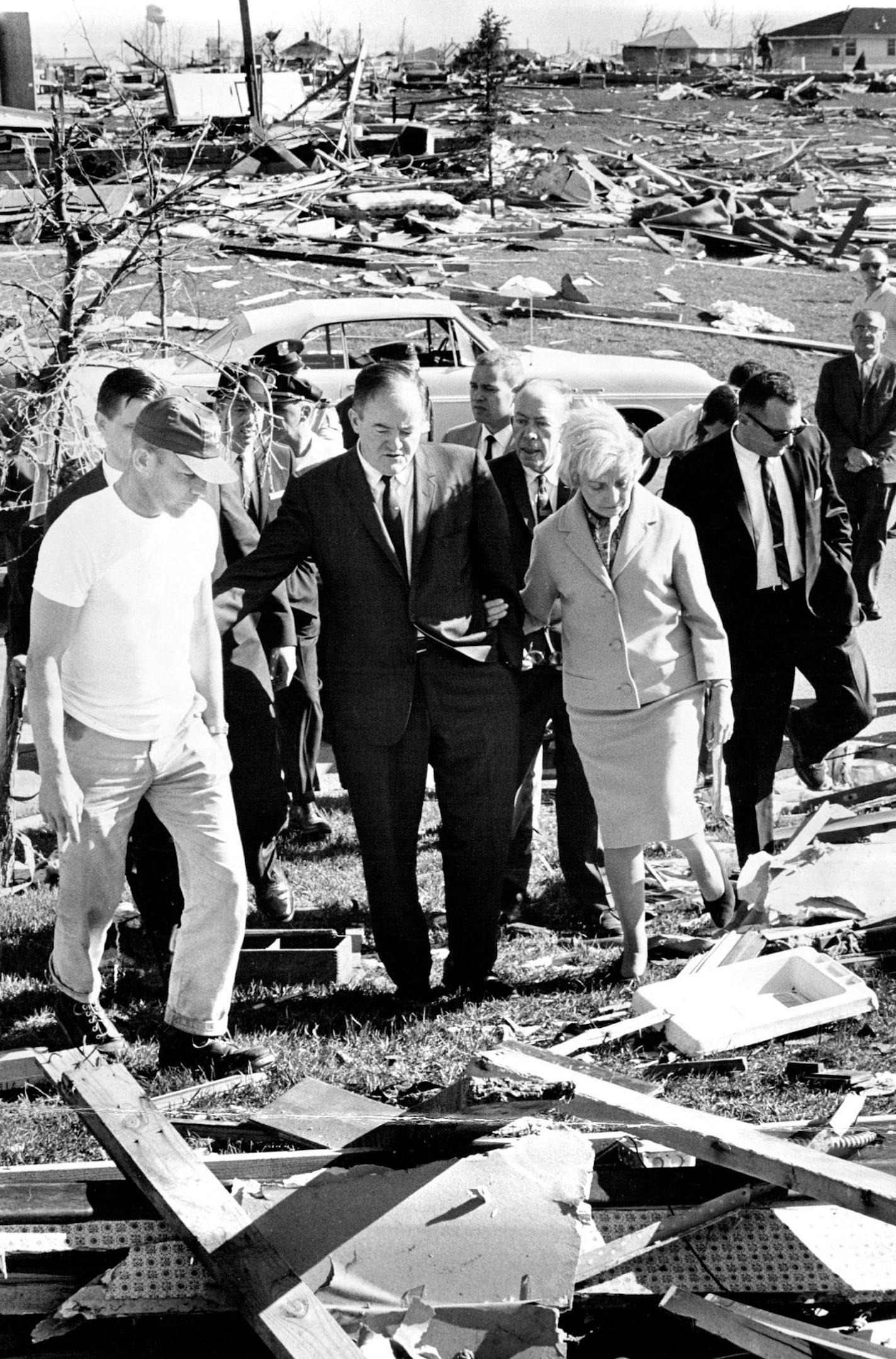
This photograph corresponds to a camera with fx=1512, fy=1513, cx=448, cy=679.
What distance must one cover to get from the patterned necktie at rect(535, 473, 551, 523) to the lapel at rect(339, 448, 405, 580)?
1167mm

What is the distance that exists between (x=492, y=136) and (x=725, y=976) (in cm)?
3030

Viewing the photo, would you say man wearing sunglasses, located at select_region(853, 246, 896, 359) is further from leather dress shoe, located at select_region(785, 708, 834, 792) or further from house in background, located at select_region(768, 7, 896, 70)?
house in background, located at select_region(768, 7, 896, 70)

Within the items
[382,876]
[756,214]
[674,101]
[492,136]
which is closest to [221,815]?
[382,876]

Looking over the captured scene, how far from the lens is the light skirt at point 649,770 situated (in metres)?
5.34

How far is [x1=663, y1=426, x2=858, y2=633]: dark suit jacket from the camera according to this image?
5.97 metres

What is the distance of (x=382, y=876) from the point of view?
17.2ft

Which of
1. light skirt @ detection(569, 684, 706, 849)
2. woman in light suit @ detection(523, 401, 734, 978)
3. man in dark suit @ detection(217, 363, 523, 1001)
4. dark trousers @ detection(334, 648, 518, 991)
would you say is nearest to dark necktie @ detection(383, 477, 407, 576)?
man in dark suit @ detection(217, 363, 523, 1001)

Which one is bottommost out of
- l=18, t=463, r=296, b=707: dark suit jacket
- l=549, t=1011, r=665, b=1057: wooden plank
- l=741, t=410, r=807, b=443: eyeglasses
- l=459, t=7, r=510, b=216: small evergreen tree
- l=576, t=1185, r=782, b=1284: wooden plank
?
l=549, t=1011, r=665, b=1057: wooden plank

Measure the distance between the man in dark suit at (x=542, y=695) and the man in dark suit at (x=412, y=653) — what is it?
2.09ft

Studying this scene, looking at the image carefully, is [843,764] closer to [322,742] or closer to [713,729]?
[713,729]

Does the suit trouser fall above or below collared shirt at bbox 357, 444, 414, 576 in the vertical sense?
below

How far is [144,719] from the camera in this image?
4449 millimetres

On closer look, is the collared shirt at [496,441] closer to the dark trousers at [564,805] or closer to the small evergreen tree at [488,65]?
the dark trousers at [564,805]

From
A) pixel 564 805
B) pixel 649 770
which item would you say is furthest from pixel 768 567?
pixel 564 805
